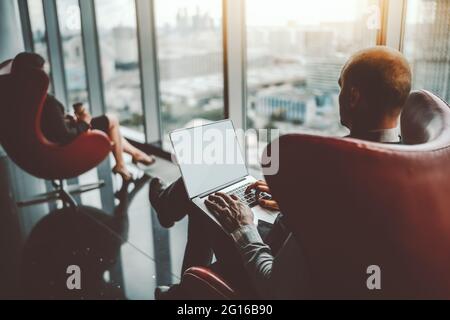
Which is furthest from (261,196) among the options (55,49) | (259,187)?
(55,49)

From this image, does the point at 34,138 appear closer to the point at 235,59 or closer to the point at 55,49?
the point at 235,59

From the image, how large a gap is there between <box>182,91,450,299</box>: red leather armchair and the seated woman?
257 centimetres

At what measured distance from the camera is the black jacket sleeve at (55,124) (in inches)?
123

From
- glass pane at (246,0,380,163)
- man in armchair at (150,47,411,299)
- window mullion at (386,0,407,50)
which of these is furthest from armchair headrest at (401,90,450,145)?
glass pane at (246,0,380,163)

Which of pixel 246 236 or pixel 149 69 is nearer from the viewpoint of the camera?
pixel 246 236

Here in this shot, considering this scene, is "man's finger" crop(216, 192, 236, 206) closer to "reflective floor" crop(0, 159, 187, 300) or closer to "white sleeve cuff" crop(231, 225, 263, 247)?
"white sleeve cuff" crop(231, 225, 263, 247)

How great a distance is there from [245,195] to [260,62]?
205cm

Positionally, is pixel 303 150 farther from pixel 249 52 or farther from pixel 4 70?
pixel 4 70

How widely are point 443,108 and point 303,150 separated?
640mm

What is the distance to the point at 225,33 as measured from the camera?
3578 millimetres

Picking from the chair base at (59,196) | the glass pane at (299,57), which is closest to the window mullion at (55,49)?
the chair base at (59,196)

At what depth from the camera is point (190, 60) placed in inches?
181

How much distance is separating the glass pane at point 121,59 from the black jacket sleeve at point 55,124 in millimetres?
1722
